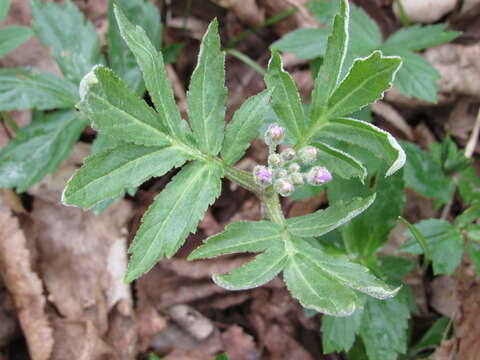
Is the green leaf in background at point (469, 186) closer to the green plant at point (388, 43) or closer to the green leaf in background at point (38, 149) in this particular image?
the green plant at point (388, 43)

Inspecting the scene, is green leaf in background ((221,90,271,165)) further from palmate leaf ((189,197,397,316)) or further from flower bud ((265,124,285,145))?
palmate leaf ((189,197,397,316))

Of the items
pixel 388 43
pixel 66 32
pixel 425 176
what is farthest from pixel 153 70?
pixel 388 43

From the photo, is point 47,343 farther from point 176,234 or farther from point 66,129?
point 176,234

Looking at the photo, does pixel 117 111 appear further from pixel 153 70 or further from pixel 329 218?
pixel 329 218

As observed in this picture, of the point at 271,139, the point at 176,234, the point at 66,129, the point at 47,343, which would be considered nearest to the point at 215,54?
the point at 271,139

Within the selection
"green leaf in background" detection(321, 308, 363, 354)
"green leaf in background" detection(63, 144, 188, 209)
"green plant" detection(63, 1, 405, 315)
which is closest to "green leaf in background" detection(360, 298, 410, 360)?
"green leaf in background" detection(321, 308, 363, 354)

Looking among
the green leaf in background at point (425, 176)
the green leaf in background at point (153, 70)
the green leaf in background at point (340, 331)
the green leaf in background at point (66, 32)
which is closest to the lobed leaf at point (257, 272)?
the green leaf in background at point (153, 70)
